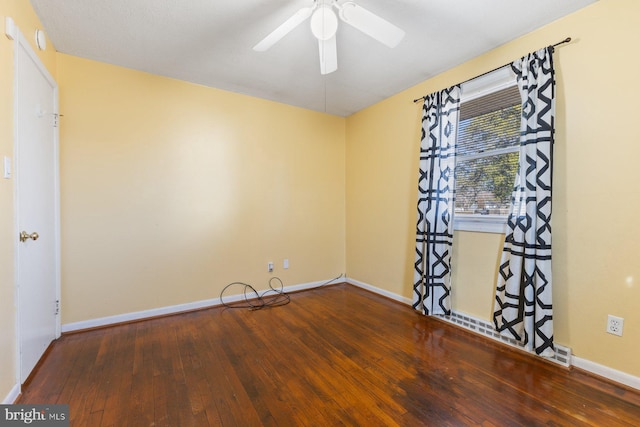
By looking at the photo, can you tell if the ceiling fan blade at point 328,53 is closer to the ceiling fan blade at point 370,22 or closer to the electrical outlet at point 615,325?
the ceiling fan blade at point 370,22

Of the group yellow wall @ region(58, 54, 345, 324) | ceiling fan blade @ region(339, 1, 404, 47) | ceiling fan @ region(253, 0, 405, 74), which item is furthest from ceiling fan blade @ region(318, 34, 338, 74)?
yellow wall @ region(58, 54, 345, 324)

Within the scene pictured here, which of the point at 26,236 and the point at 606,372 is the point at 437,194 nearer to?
the point at 606,372

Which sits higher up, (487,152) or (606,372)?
(487,152)

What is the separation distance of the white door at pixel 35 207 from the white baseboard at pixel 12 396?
8cm

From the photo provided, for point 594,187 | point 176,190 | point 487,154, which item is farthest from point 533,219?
point 176,190

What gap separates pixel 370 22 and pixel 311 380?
2.24 meters

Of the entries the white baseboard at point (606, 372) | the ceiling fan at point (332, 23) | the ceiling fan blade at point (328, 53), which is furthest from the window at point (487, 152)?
the ceiling fan blade at point (328, 53)

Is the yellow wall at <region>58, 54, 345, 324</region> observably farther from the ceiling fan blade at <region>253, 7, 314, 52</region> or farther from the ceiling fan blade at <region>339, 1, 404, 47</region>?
the ceiling fan blade at <region>339, 1, 404, 47</region>

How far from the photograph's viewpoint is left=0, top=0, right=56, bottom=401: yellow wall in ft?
4.75

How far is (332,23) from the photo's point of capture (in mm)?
1672

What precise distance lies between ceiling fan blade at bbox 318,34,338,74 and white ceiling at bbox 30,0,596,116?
0.93ft

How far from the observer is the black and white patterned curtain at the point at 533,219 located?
1902mm

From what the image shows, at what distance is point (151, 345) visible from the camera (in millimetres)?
2205

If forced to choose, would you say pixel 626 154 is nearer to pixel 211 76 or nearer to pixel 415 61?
pixel 415 61
